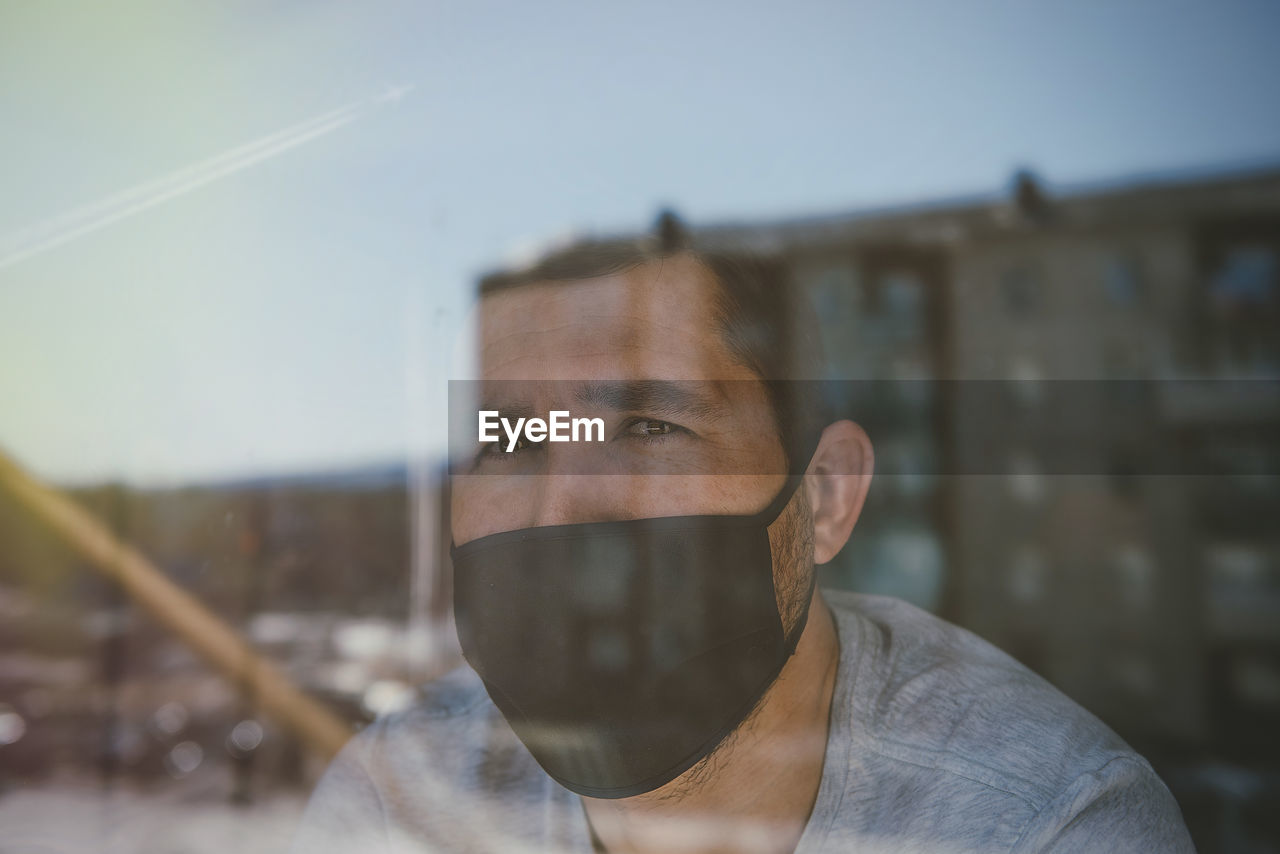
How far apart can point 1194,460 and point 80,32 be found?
2133 millimetres

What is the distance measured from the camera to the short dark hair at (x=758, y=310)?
1231 millimetres

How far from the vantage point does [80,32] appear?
1510mm

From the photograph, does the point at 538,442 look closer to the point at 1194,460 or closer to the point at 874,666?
the point at 874,666

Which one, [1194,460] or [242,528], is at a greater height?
[1194,460]

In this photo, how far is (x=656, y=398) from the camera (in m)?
1.19

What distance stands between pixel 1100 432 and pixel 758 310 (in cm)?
54

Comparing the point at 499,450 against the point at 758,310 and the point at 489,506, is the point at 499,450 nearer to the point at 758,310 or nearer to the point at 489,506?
the point at 489,506

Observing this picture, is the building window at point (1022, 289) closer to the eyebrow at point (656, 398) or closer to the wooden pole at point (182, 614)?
the eyebrow at point (656, 398)

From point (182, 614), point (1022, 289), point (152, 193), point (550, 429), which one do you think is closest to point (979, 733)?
point (1022, 289)

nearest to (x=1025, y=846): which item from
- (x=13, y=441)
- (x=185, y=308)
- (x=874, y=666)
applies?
(x=874, y=666)

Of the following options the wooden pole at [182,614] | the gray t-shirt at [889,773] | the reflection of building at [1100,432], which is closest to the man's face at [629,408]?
the reflection of building at [1100,432]

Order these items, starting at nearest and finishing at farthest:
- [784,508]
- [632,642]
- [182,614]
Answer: [632,642], [784,508], [182,614]

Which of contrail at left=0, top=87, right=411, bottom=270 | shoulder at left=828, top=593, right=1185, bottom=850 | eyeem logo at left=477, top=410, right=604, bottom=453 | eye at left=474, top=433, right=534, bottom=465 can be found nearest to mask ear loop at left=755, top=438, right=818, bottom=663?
shoulder at left=828, top=593, right=1185, bottom=850

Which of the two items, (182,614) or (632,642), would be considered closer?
(632,642)
